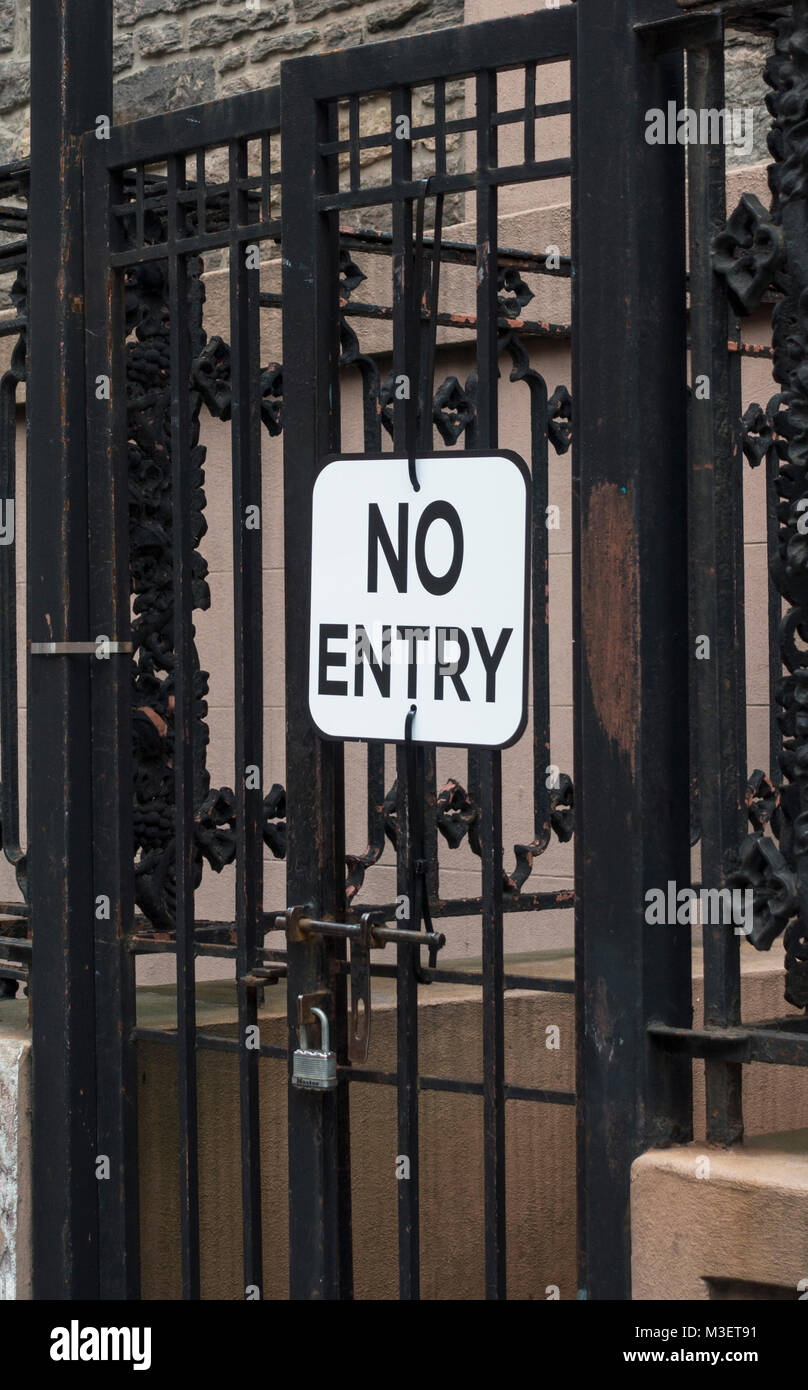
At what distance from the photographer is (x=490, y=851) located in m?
3.11

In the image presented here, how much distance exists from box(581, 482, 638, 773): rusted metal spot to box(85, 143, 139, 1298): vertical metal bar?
121cm

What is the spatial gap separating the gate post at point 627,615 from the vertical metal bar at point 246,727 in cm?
78

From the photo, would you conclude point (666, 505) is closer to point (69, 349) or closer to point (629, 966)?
point (629, 966)

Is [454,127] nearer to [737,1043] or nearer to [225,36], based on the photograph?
[737,1043]

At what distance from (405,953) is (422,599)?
57cm

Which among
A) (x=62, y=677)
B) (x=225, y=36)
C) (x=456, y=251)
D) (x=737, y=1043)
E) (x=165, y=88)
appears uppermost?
(x=225, y=36)

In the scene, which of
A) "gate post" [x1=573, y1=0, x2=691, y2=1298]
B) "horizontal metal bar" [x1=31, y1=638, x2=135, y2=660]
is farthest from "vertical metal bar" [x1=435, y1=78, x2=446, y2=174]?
"horizontal metal bar" [x1=31, y1=638, x2=135, y2=660]

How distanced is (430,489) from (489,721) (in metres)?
0.39

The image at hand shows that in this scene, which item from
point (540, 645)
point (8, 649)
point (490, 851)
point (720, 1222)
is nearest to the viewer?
point (720, 1222)

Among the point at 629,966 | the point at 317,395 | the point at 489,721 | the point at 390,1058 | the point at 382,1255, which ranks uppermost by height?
the point at 317,395

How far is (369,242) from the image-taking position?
4.32m

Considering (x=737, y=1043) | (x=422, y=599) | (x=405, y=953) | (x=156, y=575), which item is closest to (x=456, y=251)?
(x=156, y=575)

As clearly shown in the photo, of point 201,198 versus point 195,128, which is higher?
point 195,128
